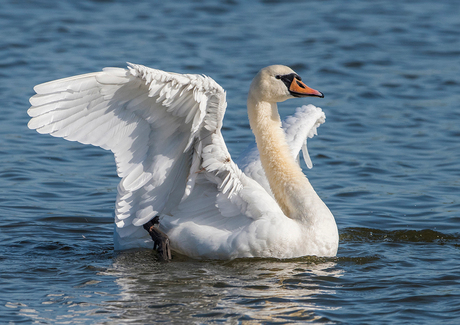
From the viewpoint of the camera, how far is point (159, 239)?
7.07 m

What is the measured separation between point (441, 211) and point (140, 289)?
14.4 ft

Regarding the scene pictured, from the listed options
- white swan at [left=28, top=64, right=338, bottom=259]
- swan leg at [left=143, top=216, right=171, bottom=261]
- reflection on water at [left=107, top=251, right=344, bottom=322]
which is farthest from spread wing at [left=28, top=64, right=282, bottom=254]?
reflection on water at [left=107, top=251, right=344, bottom=322]

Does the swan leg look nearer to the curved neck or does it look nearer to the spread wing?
the spread wing

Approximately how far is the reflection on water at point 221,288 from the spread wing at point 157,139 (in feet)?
1.22

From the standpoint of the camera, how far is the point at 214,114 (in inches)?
251

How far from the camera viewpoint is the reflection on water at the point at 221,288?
5.92 metres

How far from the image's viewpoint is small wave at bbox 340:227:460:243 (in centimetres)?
812

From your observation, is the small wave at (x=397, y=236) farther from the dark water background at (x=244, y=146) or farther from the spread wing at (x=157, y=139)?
the spread wing at (x=157, y=139)

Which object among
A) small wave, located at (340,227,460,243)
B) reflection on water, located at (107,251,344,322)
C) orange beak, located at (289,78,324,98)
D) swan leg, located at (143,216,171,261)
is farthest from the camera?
small wave, located at (340,227,460,243)

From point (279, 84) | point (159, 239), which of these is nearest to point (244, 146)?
point (279, 84)

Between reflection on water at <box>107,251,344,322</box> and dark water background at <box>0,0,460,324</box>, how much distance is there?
0.02m

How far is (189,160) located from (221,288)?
50.2 inches

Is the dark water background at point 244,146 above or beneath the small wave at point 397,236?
above

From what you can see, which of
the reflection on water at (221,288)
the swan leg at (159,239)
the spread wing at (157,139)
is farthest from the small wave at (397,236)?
the swan leg at (159,239)
